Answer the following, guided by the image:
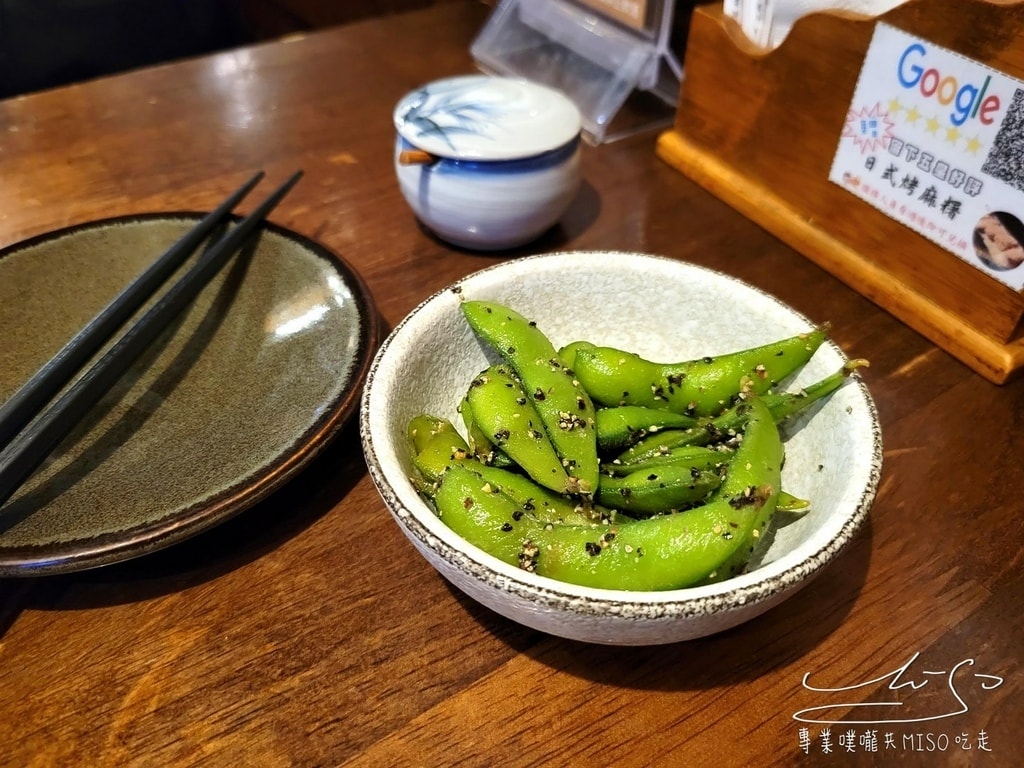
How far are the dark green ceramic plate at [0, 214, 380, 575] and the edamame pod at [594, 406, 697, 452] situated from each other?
25 cm

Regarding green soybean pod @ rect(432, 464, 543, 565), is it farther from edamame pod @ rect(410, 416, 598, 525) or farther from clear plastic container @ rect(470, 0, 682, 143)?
clear plastic container @ rect(470, 0, 682, 143)

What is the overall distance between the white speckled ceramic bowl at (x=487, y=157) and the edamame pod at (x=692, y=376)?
0.35 metres

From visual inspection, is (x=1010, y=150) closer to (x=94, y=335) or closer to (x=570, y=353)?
(x=570, y=353)

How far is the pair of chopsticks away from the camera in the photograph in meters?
0.70

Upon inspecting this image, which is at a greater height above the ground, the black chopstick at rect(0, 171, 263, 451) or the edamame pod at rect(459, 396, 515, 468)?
the edamame pod at rect(459, 396, 515, 468)

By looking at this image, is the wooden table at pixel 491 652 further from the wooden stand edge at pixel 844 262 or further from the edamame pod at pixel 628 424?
the edamame pod at pixel 628 424

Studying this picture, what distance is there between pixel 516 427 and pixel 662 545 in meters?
0.18

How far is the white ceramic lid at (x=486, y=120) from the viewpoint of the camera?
976mm

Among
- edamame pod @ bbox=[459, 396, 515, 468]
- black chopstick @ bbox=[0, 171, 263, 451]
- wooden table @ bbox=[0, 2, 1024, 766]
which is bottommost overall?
wooden table @ bbox=[0, 2, 1024, 766]

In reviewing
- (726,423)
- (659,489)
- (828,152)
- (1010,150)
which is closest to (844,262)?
(828,152)

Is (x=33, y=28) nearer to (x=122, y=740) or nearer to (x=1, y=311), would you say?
(x=1, y=311)

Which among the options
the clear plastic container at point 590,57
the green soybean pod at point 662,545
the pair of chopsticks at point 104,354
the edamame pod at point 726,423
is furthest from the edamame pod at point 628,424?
the clear plastic container at point 590,57

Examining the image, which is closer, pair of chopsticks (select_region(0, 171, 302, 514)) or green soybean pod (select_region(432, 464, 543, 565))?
green soybean pod (select_region(432, 464, 543, 565))
